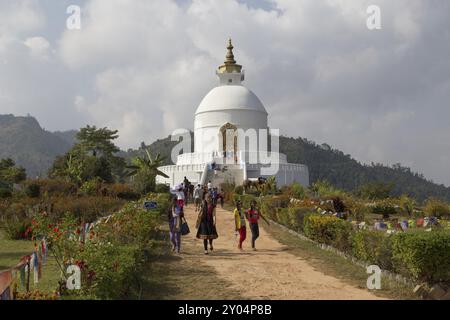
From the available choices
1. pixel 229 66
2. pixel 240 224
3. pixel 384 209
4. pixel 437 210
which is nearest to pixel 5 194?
pixel 240 224

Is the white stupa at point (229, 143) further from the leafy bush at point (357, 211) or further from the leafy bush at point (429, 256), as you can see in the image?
the leafy bush at point (429, 256)

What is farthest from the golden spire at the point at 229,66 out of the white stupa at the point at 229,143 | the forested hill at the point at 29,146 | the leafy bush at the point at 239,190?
the forested hill at the point at 29,146

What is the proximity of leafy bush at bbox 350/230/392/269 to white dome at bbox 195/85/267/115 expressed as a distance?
36.3 metres

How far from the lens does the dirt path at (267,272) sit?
890 cm

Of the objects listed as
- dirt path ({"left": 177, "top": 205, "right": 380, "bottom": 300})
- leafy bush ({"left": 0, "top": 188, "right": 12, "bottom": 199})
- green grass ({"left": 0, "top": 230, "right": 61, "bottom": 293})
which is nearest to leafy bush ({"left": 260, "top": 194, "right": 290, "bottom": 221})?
dirt path ({"left": 177, "top": 205, "right": 380, "bottom": 300})

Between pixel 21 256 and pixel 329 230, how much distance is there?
27.3 ft

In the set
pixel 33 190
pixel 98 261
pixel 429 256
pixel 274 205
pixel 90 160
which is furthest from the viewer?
pixel 90 160

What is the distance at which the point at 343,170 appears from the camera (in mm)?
102375

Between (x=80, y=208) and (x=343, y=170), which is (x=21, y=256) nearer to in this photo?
(x=80, y=208)

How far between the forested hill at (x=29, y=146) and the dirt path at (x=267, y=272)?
150 meters

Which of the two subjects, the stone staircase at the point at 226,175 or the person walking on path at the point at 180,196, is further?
the stone staircase at the point at 226,175

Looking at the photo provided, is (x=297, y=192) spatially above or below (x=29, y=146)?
below

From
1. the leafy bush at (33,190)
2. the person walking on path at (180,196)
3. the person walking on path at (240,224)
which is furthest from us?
the leafy bush at (33,190)
